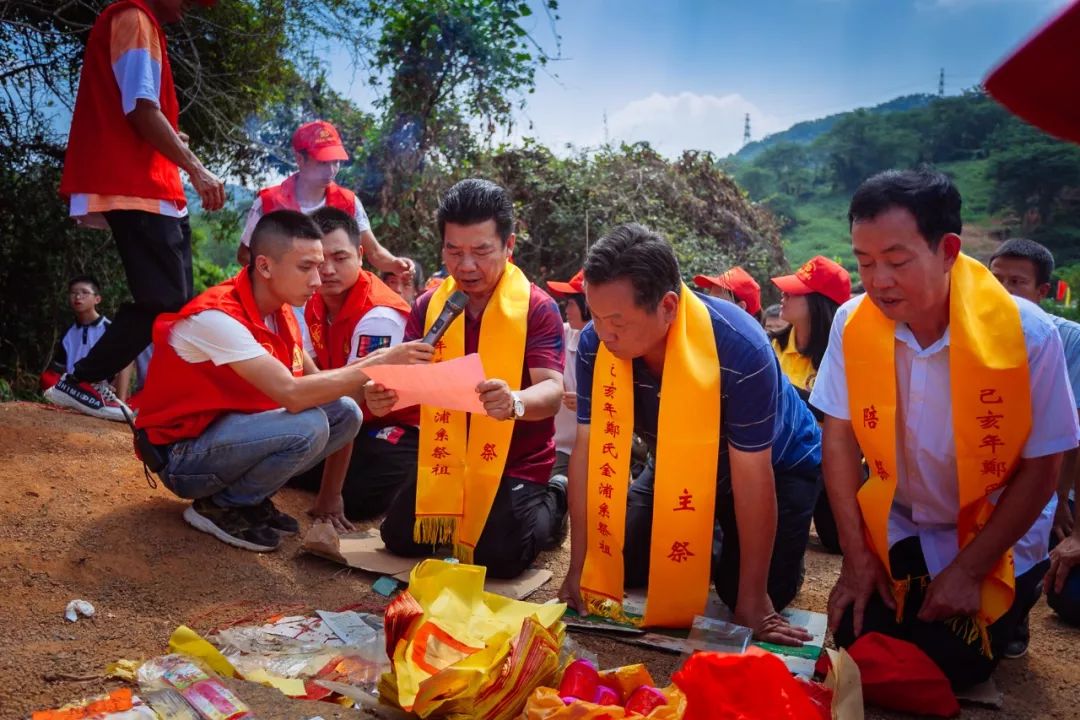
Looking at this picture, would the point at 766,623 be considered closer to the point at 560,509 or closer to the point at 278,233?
the point at 560,509

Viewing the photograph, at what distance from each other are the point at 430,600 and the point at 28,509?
1.86m

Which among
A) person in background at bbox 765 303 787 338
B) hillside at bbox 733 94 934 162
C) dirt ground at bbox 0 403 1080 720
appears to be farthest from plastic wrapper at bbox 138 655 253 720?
hillside at bbox 733 94 934 162

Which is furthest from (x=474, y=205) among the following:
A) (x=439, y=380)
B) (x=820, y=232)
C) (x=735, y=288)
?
(x=820, y=232)

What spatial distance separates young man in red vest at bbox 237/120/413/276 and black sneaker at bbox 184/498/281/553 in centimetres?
180

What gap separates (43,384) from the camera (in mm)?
5684

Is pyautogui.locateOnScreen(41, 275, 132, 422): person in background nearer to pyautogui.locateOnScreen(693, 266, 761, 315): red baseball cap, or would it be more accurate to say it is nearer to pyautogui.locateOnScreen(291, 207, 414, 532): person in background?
pyautogui.locateOnScreen(291, 207, 414, 532): person in background

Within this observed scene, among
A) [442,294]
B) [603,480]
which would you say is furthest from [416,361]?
[603,480]

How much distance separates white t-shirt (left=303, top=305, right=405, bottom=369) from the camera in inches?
152

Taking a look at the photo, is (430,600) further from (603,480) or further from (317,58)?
(317,58)

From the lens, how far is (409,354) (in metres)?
3.11

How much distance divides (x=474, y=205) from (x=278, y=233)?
29.9 inches

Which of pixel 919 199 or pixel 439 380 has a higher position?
pixel 919 199

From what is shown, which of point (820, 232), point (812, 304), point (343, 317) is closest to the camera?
point (343, 317)

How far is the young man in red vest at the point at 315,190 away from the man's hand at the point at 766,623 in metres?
3.01
